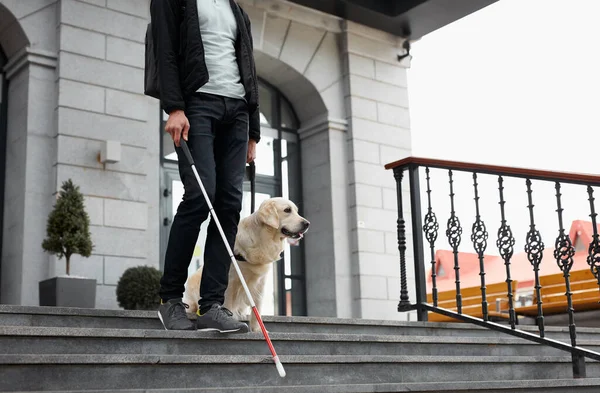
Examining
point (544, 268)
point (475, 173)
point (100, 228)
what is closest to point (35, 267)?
point (100, 228)

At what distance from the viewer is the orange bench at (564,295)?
23.3ft

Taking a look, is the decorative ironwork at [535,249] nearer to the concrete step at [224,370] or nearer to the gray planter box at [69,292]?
the concrete step at [224,370]

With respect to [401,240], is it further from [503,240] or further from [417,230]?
[503,240]

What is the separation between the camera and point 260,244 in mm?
3922

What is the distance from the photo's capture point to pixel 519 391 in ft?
11.0

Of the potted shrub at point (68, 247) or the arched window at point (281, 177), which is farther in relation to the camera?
the arched window at point (281, 177)

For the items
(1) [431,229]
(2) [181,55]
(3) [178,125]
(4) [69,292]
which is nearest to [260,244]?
(3) [178,125]

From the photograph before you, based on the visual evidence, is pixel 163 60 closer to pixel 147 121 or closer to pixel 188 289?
pixel 188 289

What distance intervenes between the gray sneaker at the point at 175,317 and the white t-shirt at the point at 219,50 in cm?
92

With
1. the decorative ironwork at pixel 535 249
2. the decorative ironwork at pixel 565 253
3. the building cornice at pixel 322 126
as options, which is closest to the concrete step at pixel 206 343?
the decorative ironwork at pixel 535 249

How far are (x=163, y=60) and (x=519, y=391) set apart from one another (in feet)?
6.76

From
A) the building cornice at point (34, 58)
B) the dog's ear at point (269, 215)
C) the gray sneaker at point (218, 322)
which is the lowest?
the gray sneaker at point (218, 322)

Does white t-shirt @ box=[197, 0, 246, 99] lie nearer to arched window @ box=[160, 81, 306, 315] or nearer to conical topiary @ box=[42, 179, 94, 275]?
conical topiary @ box=[42, 179, 94, 275]

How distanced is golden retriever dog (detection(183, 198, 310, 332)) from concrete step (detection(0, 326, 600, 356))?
1.50 ft
